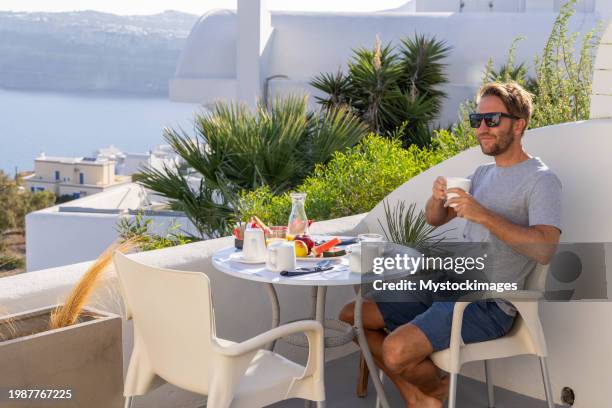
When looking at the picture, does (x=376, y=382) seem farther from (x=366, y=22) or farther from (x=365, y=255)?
(x=366, y=22)

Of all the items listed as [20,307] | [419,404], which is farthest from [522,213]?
[20,307]

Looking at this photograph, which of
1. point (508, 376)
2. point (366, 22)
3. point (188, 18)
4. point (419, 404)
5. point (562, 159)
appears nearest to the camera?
point (419, 404)

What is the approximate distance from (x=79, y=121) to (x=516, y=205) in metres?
128

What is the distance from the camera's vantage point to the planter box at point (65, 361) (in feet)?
8.76

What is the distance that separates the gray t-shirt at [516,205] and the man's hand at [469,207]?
21 cm

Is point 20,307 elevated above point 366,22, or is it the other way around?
point 366,22

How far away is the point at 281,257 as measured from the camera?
11.2ft

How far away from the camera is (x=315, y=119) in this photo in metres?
8.46

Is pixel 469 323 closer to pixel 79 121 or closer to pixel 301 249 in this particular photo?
pixel 301 249

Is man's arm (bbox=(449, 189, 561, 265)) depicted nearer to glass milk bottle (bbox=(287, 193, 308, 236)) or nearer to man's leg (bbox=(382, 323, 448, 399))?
man's leg (bbox=(382, 323, 448, 399))

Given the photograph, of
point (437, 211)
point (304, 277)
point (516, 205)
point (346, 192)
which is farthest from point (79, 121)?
point (304, 277)

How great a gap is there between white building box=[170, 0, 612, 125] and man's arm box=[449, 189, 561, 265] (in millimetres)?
11924

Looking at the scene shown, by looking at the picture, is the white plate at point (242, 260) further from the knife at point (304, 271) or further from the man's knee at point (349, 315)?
the man's knee at point (349, 315)

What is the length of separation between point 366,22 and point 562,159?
43.2 feet
